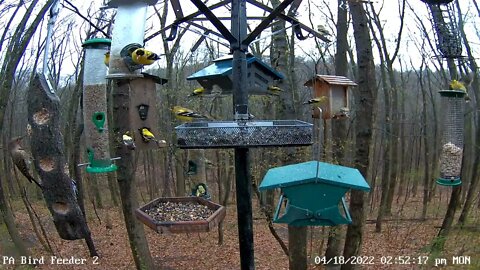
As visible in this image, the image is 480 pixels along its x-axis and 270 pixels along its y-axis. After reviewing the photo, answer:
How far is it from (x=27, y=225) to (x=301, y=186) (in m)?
12.8

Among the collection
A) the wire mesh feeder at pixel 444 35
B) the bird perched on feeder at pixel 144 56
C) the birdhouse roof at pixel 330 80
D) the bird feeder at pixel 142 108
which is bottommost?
the bird feeder at pixel 142 108

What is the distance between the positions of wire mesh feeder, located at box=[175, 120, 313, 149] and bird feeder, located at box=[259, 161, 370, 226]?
30 centimetres

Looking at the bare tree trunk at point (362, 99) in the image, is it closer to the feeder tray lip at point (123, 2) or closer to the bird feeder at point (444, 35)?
the bird feeder at point (444, 35)

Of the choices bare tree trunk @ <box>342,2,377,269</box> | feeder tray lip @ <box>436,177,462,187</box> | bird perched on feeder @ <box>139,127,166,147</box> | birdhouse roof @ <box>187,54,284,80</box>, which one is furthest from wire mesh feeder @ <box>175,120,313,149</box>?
bare tree trunk @ <box>342,2,377,269</box>

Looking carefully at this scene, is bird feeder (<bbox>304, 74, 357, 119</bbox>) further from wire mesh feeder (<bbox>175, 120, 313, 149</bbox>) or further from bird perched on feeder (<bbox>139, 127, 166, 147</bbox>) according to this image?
wire mesh feeder (<bbox>175, 120, 313, 149</bbox>)

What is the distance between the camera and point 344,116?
4.83 meters

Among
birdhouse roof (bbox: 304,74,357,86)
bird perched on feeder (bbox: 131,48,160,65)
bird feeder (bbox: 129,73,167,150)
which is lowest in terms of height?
bird feeder (bbox: 129,73,167,150)

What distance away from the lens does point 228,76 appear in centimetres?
362

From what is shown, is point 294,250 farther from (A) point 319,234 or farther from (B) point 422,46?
(B) point 422,46

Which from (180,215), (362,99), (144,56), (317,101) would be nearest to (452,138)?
(362,99)

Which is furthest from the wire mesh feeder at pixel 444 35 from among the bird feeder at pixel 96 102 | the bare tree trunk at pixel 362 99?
the bird feeder at pixel 96 102

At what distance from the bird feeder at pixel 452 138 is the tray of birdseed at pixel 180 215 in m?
2.79

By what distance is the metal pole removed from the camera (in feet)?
9.84

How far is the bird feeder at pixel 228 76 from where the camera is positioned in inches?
144
